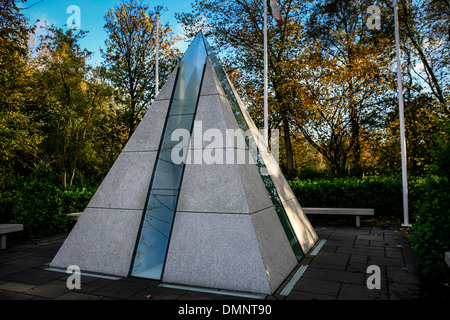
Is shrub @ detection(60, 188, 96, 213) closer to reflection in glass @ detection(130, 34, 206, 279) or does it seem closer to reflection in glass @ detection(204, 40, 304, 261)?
reflection in glass @ detection(130, 34, 206, 279)

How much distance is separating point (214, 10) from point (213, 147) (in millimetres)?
14806

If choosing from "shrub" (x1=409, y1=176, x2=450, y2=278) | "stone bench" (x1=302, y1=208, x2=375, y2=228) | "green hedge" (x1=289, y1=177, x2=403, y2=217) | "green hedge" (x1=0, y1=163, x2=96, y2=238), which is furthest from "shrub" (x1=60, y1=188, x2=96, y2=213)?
"shrub" (x1=409, y1=176, x2=450, y2=278)

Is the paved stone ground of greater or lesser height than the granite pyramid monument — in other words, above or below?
below

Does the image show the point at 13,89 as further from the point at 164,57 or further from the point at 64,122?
the point at 164,57

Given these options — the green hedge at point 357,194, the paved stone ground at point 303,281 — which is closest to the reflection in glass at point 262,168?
the paved stone ground at point 303,281

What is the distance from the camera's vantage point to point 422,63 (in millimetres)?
14594

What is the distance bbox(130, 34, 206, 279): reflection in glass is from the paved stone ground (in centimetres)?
31

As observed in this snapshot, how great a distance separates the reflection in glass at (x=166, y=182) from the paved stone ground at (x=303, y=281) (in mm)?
310

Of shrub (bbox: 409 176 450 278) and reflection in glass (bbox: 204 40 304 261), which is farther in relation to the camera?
reflection in glass (bbox: 204 40 304 261)

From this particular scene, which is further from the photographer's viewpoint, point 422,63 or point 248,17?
point 248,17

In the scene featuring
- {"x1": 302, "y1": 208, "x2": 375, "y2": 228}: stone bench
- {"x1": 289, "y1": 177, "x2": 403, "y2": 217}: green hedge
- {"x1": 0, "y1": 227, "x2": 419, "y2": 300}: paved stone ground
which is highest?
{"x1": 289, "y1": 177, "x2": 403, "y2": 217}: green hedge

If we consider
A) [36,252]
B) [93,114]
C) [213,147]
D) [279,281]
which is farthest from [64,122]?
[279,281]

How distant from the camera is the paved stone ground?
12.2 feet
